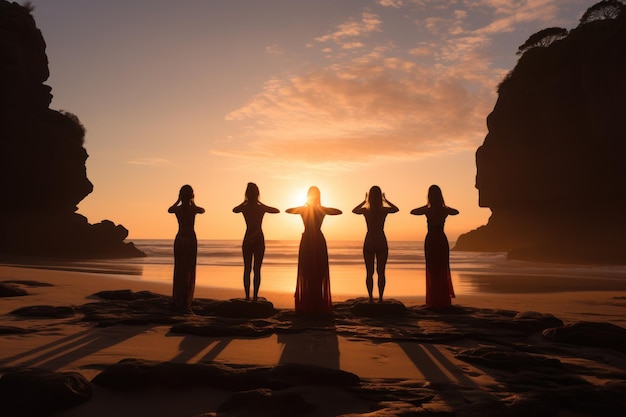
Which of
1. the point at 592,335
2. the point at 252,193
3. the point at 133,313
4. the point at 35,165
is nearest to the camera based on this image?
the point at 592,335

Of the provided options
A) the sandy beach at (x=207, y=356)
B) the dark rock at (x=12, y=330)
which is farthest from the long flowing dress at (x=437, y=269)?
the dark rock at (x=12, y=330)

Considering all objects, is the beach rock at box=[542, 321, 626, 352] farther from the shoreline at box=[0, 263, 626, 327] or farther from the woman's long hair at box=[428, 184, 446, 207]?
the woman's long hair at box=[428, 184, 446, 207]

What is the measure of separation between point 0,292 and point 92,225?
3736cm

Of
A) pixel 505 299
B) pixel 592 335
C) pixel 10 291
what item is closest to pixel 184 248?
pixel 10 291

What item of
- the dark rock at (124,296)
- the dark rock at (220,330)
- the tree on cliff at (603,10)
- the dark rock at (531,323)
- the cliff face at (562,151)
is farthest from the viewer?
the tree on cliff at (603,10)

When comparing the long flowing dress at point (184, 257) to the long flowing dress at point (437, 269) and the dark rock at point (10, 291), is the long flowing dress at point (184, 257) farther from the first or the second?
the long flowing dress at point (437, 269)

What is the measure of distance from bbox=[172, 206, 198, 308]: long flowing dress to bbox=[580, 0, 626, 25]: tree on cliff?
59.2 m

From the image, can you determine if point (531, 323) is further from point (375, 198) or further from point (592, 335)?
point (375, 198)

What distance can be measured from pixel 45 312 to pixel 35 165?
3844 cm

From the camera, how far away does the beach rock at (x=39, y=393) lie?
3918mm

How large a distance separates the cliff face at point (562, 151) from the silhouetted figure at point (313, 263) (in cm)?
3505

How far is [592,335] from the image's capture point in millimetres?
6977

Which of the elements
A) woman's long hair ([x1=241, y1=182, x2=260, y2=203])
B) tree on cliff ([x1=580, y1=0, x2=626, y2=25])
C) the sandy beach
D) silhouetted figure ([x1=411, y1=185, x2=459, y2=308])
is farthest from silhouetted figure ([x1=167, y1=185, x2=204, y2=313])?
tree on cliff ([x1=580, y1=0, x2=626, y2=25])

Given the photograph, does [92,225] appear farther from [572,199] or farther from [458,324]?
[572,199]
